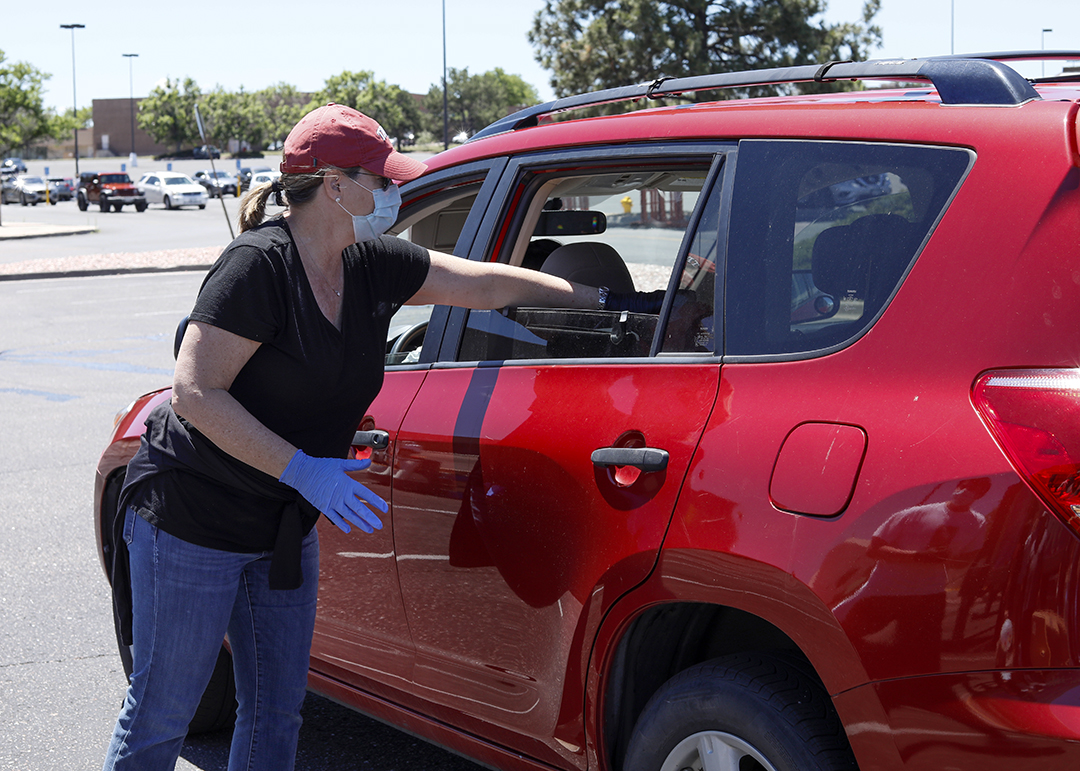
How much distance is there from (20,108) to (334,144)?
195 feet

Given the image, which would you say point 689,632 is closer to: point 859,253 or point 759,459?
point 759,459

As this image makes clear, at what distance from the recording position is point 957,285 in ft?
6.19

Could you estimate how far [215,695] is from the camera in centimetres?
365

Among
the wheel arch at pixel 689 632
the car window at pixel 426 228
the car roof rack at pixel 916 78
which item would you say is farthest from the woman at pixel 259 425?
the car roof rack at pixel 916 78

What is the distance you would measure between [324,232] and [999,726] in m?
1.67

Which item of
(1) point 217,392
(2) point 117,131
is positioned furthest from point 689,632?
(2) point 117,131

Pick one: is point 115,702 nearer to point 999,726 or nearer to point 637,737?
point 637,737

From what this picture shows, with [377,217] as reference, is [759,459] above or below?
below

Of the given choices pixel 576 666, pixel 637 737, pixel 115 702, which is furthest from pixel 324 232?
pixel 115 702

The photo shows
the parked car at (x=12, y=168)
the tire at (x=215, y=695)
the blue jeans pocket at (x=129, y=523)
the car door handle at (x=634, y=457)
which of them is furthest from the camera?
the parked car at (x=12, y=168)

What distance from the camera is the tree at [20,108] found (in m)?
51.9

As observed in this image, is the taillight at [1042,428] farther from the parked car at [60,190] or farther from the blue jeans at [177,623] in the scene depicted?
the parked car at [60,190]

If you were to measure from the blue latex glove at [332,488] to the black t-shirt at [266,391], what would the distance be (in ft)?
0.30

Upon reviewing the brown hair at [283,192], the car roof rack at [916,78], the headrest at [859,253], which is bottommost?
the headrest at [859,253]
